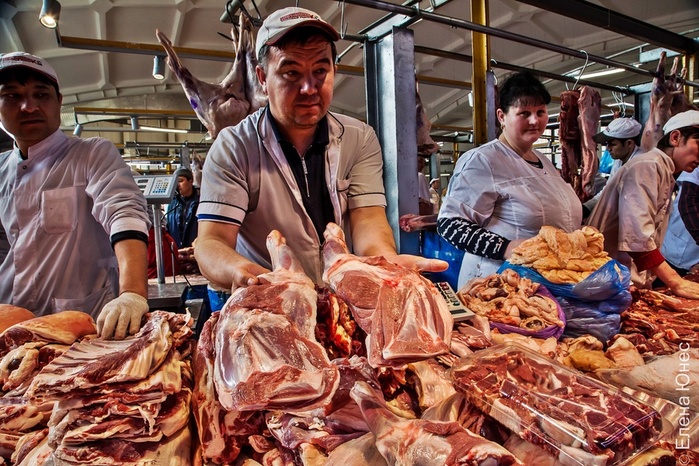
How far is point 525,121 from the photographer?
295 cm

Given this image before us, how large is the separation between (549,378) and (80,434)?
1068mm

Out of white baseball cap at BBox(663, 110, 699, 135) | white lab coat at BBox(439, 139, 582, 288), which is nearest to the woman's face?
white lab coat at BBox(439, 139, 582, 288)

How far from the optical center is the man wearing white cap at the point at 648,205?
3.09 metres

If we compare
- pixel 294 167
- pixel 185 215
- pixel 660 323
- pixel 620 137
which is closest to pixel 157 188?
pixel 294 167

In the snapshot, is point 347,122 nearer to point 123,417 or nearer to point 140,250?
point 140,250

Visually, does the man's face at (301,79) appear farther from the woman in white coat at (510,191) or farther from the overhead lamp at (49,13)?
the overhead lamp at (49,13)

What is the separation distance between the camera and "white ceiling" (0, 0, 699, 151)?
257 inches

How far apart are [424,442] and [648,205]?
10.4ft

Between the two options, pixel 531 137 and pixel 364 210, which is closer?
pixel 364 210

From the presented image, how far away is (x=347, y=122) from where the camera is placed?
7.50 feet

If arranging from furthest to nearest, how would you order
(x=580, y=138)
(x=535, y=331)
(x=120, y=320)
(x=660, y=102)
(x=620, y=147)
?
(x=660, y=102)
(x=580, y=138)
(x=620, y=147)
(x=535, y=331)
(x=120, y=320)

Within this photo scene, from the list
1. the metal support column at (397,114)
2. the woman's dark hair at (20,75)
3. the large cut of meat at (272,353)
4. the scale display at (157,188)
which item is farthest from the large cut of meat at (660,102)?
the woman's dark hair at (20,75)

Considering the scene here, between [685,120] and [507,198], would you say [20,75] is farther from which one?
[685,120]

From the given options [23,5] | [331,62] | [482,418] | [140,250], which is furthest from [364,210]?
[23,5]
